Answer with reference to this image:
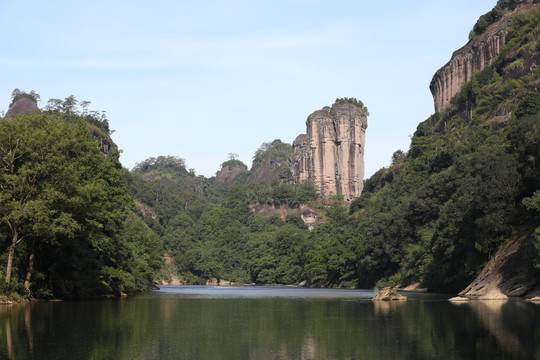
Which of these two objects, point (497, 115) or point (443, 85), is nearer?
point (497, 115)

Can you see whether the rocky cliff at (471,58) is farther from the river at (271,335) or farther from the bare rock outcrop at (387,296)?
the river at (271,335)

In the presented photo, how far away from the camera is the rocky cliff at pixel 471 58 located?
153750 mm

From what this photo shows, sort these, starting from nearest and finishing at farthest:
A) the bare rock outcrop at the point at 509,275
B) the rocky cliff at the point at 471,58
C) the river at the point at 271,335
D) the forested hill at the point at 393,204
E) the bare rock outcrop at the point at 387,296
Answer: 1. the river at the point at 271,335
2. the forested hill at the point at 393,204
3. the bare rock outcrop at the point at 509,275
4. the bare rock outcrop at the point at 387,296
5. the rocky cliff at the point at 471,58

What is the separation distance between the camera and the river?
2245 cm

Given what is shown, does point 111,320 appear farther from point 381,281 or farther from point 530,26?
point 530,26

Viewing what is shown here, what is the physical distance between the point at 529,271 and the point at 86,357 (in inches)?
1698

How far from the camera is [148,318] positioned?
38.5 m

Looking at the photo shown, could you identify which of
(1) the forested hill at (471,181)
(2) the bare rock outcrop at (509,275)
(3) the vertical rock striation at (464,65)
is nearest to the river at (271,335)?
(2) the bare rock outcrop at (509,275)

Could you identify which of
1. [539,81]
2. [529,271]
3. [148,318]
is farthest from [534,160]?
[539,81]

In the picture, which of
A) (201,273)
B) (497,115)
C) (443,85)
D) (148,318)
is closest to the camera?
(148,318)

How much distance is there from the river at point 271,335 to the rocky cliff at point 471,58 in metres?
128

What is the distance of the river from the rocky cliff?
12753cm

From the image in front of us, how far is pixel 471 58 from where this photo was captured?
163500mm

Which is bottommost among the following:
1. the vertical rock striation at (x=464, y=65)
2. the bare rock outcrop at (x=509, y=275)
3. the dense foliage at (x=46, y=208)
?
the bare rock outcrop at (x=509, y=275)
